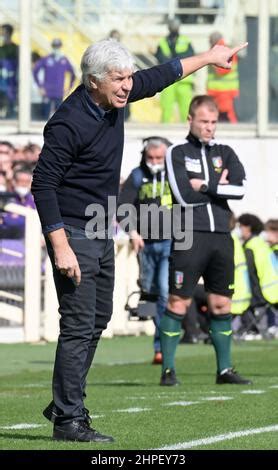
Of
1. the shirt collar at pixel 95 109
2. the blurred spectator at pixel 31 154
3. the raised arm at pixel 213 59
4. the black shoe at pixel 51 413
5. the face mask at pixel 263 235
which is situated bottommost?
the black shoe at pixel 51 413

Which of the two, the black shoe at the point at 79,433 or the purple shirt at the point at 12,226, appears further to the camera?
the purple shirt at the point at 12,226

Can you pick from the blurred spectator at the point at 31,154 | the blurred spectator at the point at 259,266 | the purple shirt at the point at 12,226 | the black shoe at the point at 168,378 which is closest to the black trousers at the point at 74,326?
the black shoe at the point at 168,378

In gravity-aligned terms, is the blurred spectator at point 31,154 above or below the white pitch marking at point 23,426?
above

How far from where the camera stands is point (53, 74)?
24.8 metres

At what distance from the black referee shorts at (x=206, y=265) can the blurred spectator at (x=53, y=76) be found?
12.8 metres

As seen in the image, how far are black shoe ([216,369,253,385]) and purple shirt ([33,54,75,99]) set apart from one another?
1293cm

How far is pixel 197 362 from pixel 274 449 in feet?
24.1

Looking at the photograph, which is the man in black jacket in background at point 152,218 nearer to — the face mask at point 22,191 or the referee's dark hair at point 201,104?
the referee's dark hair at point 201,104

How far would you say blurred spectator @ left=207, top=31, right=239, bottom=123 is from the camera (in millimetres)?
24781

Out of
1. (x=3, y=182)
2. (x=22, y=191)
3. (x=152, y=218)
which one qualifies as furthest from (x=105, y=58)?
(x=3, y=182)

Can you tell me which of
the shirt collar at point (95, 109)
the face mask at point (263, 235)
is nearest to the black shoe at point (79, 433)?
the shirt collar at point (95, 109)

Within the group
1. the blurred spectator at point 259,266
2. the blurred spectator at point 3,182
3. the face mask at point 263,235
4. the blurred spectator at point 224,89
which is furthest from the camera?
the blurred spectator at point 224,89

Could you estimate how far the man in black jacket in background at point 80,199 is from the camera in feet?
25.8

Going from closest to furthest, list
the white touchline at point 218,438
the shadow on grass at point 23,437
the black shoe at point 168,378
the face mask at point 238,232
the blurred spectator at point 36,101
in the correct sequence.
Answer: the white touchline at point 218,438
the shadow on grass at point 23,437
the black shoe at point 168,378
the face mask at point 238,232
the blurred spectator at point 36,101
